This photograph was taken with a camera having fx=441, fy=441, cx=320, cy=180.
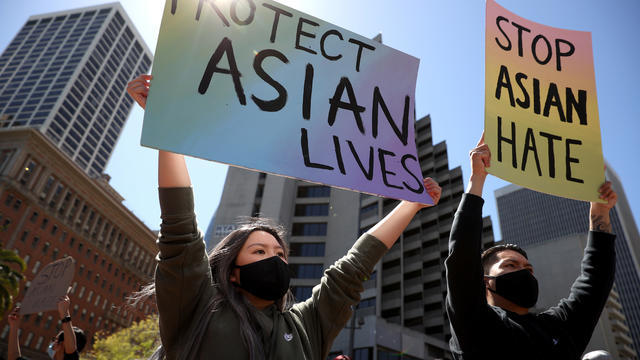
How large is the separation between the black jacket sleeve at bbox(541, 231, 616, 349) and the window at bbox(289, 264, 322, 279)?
46.9 m

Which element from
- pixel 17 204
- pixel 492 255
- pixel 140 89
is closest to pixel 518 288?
pixel 492 255

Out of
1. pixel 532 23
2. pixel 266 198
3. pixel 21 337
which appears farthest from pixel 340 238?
pixel 532 23

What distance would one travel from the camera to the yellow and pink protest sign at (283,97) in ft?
7.10

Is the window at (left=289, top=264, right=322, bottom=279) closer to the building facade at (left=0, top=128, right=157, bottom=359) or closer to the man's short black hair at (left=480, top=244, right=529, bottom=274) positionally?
the building facade at (left=0, top=128, right=157, bottom=359)

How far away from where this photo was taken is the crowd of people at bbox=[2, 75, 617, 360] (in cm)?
187

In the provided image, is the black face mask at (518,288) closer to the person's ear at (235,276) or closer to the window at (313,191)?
the person's ear at (235,276)

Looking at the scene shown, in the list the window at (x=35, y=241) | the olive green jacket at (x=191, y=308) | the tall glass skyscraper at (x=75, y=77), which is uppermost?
the tall glass skyscraper at (x=75, y=77)

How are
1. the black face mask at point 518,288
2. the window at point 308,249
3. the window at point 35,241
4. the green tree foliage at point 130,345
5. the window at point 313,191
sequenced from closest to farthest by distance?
the black face mask at point 518,288, the green tree foliage at point 130,345, the window at point 308,249, the window at point 313,191, the window at point 35,241

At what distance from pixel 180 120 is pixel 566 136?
2.53m

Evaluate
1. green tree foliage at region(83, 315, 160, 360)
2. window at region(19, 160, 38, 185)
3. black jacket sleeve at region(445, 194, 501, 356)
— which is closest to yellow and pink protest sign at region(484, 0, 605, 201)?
black jacket sleeve at region(445, 194, 501, 356)

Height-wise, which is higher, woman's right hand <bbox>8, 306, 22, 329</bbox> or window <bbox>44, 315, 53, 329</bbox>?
window <bbox>44, 315, 53, 329</bbox>

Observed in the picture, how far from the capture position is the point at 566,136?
3.03m

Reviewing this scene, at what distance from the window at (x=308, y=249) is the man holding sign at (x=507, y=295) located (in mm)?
48503

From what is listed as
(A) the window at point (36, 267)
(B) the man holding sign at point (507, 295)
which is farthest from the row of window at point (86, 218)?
(B) the man holding sign at point (507, 295)
